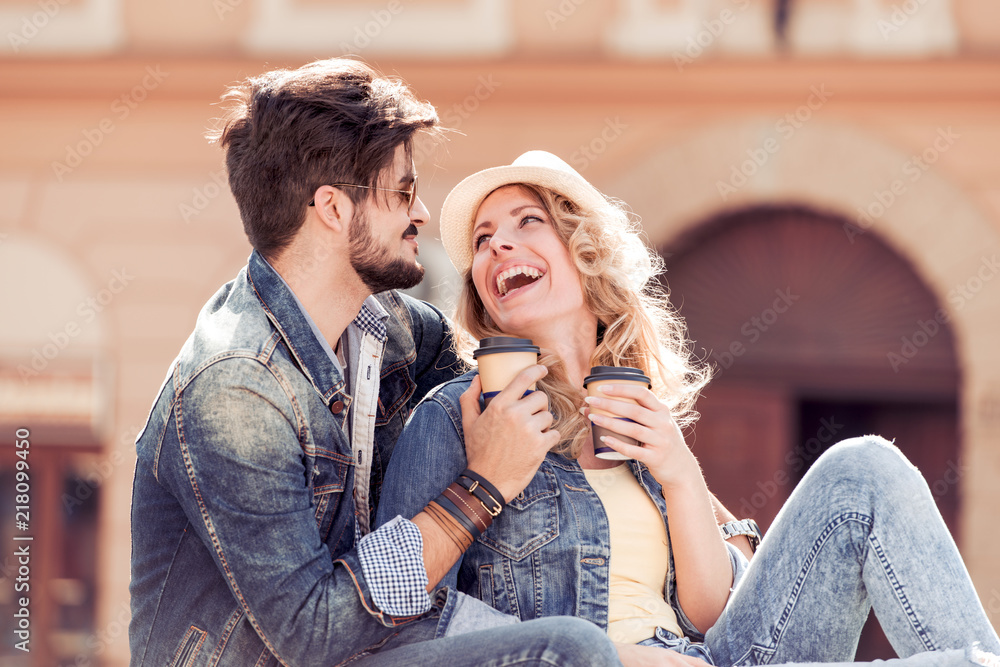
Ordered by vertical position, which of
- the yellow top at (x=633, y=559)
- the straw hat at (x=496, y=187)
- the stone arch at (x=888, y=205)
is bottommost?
the yellow top at (x=633, y=559)

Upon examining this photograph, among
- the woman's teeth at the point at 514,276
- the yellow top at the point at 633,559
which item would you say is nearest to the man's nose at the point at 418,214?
the woman's teeth at the point at 514,276

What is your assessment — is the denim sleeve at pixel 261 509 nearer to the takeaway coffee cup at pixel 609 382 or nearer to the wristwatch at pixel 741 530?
the takeaway coffee cup at pixel 609 382

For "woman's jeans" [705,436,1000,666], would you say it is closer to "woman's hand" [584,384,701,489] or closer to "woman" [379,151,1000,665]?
"woman" [379,151,1000,665]

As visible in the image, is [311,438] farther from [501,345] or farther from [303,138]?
[303,138]

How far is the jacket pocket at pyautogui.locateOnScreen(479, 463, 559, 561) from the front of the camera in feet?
8.14

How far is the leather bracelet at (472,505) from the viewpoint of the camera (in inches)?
86.6

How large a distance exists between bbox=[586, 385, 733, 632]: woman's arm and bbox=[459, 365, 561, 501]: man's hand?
140 millimetres

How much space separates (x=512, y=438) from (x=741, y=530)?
100 cm

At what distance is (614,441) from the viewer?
236 cm

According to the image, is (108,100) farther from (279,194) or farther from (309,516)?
(309,516)

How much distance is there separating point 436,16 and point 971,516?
490cm

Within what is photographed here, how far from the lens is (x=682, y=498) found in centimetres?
251

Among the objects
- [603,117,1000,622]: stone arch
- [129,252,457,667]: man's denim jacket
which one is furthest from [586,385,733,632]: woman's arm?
[603,117,1000,622]: stone arch

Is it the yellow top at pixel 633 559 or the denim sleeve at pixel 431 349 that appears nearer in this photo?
the yellow top at pixel 633 559
